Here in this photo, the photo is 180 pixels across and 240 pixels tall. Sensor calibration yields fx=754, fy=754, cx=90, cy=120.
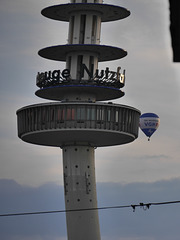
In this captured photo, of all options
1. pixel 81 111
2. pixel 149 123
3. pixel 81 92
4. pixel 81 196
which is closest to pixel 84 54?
pixel 81 92

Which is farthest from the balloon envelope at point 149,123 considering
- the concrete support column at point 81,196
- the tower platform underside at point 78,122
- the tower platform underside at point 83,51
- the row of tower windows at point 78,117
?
the concrete support column at point 81,196

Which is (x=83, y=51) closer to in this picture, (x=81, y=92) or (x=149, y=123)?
(x=81, y=92)

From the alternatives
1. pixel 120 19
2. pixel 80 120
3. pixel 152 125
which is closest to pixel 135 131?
pixel 152 125

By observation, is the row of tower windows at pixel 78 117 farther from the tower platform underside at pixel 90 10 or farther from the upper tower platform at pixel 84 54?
the tower platform underside at pixel 90 10

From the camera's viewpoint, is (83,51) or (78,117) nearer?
(78,117)

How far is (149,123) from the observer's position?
161 m

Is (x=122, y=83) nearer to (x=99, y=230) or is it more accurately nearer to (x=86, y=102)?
(x=86, y=102)

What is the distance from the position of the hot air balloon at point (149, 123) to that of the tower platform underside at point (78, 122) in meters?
4.14

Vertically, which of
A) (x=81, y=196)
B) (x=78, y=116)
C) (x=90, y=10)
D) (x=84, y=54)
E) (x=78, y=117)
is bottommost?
(x=81, y=196)

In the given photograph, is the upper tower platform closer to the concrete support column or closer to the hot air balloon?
the hot air balloon

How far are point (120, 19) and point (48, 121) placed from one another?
2684 centimetres

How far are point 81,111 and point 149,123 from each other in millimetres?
17010

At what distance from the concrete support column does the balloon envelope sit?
47.4 ft

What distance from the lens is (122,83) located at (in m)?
156
